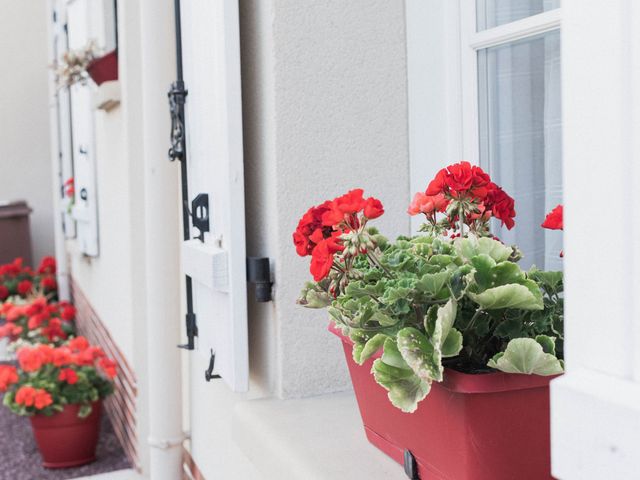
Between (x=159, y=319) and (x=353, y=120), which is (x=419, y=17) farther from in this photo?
(x=159, y=319)

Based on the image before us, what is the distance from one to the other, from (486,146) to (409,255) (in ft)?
2.10

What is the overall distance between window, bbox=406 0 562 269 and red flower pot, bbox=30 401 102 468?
2475 millimetres

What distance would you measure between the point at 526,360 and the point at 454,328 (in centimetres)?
9

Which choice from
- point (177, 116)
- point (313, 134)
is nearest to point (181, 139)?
point (177, 116)

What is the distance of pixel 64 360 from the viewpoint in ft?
12.3

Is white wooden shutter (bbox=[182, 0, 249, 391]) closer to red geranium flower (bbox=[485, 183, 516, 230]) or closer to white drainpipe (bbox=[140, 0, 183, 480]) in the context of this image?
white drainpipe (bbox=[140, 0, 183, 480])

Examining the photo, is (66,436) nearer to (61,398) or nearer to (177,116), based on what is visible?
(61,398)

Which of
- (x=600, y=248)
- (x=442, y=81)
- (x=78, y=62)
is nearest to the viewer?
(x=600, y=248)

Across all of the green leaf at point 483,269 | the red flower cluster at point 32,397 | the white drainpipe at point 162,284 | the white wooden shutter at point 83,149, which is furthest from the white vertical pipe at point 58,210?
the green leaf at point 483,269

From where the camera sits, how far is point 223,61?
1.72 metres

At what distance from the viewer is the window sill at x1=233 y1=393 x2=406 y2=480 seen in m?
1.29

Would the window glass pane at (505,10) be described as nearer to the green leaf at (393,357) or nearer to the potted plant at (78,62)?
the green leaf at (393,357)

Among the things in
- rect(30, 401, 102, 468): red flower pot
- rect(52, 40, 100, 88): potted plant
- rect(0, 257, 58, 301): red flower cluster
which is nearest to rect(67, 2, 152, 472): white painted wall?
rect(52, 40, 100, 88): potted plant

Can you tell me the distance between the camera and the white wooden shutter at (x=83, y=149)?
14.5 ft
